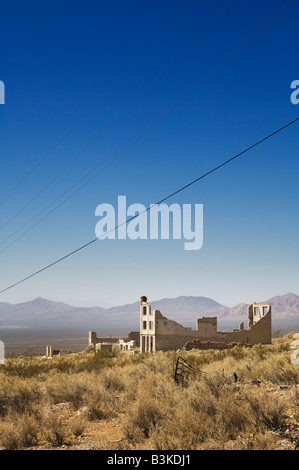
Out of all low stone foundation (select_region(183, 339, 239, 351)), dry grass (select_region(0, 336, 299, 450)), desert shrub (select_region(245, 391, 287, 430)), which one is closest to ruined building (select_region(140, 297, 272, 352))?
low stone foundation (select_region(183, 339, 239, 351))

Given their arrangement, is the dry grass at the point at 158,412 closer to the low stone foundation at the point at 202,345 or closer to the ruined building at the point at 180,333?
the low stone foundation at the point at 202,345

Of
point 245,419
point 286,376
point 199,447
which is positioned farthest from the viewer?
point 286,376

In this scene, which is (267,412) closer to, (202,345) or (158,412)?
(158,412)

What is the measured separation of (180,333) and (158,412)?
3706cm

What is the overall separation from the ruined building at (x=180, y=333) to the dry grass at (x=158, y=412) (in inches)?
1149

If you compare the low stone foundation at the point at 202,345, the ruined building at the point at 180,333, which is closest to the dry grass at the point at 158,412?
the low stone foundation at the point at 202,345

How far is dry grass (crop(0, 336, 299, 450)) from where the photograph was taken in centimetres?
1097

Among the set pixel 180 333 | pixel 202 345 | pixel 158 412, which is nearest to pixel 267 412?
pixel 158 412

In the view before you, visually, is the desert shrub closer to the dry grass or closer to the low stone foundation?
the dry grass
